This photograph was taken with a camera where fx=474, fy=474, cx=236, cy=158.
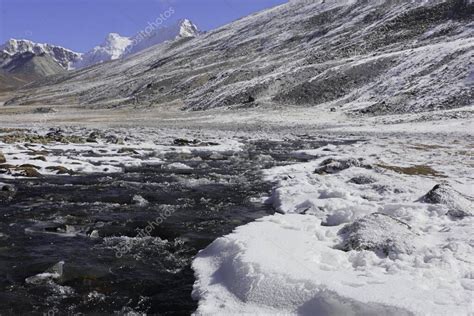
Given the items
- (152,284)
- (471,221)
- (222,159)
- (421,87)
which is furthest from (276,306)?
(421,87)

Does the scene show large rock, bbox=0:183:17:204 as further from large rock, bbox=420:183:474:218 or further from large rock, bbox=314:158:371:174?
large rock, bbox=420:183:474:218

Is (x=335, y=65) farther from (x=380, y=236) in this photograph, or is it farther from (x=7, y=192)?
(x=380, y=236)

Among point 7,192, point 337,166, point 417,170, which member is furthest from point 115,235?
point 417,170

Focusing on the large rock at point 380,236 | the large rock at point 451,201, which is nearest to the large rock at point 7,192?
the large rock at point 380,236

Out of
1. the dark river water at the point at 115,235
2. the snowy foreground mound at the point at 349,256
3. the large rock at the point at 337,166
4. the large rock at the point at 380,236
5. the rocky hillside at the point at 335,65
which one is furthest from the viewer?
the rocky hillside at the point at 335,65

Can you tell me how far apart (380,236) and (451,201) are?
12.8ft

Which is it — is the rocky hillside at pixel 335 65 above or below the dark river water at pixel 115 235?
above

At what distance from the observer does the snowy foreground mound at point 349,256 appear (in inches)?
285

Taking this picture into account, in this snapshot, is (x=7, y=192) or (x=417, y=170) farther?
(x=417, y=170)

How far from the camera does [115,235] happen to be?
11922 millimetres

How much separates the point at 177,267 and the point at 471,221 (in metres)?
7.05

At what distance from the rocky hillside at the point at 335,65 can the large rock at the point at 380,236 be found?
47.3 metres

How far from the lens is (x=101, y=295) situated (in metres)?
8.59

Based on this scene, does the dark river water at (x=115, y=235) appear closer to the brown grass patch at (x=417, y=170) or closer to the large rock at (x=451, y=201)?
the large rock at (x=451, y=201)
